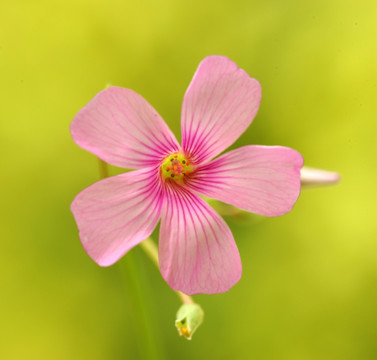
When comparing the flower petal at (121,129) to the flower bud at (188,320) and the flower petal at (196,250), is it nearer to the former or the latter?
the flower petal at (196,250)

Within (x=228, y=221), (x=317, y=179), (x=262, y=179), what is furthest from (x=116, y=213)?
(x=228, y=221)

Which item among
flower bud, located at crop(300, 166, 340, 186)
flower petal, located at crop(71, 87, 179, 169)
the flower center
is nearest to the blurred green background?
flower bud, located at crop(300, 166, 340, 186)

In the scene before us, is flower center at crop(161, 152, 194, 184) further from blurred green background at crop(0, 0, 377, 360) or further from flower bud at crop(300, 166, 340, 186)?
blurred green background at crop(0, 0, 377, 360)

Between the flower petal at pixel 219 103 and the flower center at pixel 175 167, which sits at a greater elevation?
the flower petal at pixel 219 103

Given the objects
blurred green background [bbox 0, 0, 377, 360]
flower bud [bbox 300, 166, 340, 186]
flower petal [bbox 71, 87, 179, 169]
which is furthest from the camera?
blurred green background [bbox 0, 0, 377, 360]

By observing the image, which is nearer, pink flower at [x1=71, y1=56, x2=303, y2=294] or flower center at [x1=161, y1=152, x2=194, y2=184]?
pink flower at [x1=71, y1=56, x2=303, y2=294]

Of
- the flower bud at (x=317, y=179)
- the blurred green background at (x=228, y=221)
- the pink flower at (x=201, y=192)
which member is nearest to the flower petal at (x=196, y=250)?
the pink flower at (x=201, y=192)

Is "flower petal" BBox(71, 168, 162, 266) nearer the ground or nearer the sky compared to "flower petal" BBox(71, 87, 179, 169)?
nearer the ground

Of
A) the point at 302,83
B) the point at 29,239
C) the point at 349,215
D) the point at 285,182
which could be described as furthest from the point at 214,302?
the point at 285,182
